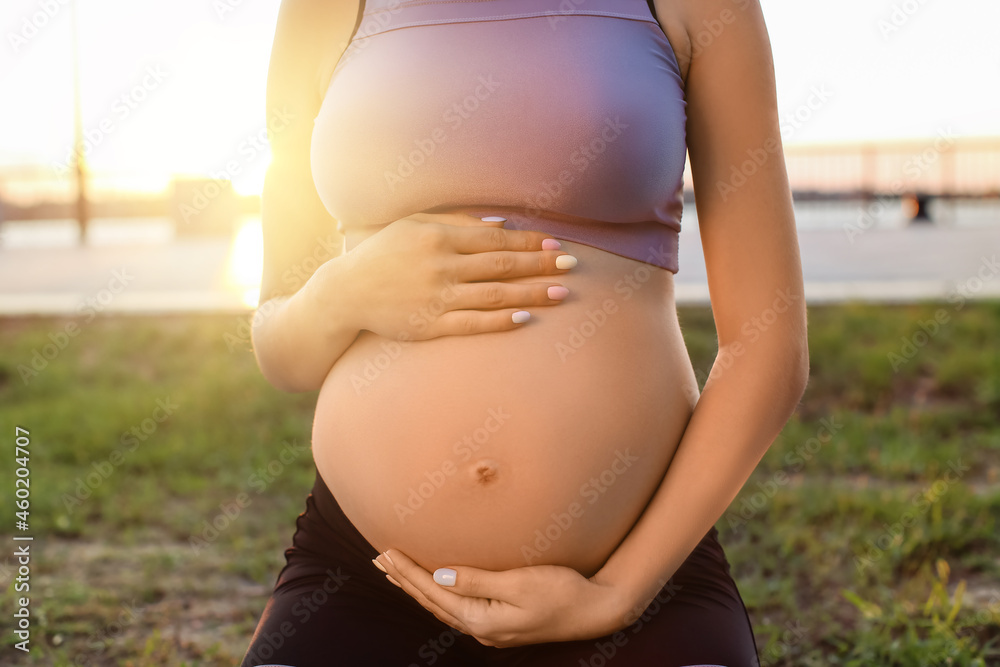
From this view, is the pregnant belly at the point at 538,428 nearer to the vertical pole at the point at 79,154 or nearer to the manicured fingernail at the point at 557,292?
the manicured fingernail at the point at 557,292

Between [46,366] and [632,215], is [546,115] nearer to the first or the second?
[632,215]

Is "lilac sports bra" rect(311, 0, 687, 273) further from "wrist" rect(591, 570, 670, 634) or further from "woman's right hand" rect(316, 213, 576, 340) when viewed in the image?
"wrist" rect(591, 570, 670, 634)

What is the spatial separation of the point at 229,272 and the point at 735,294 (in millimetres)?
7778

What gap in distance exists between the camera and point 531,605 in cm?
107

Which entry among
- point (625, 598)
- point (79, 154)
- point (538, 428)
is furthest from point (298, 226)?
point (79, 154)

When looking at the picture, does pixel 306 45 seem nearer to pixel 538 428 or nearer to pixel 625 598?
pixel 538 428

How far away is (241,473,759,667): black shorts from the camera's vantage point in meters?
1.14

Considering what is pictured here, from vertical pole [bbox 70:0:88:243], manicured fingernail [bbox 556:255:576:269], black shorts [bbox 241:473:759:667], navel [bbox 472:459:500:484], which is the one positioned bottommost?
vertical pole [bbox 70:0:88:243]

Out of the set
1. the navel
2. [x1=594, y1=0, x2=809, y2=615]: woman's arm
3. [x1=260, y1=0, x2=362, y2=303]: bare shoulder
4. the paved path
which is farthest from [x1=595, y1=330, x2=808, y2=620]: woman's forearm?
the paved path

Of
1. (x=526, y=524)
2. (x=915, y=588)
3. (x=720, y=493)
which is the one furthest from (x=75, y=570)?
(x=915, y=588)

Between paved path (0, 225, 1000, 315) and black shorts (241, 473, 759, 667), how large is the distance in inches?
160

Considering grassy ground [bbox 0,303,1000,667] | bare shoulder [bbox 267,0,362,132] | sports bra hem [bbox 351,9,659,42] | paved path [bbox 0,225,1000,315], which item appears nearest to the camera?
sports bra hem [bbox 351,9,659,42]

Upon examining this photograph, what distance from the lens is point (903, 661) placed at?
2.12 metres

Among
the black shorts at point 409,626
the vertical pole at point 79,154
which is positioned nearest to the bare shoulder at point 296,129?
the black shorts at point 409,626
